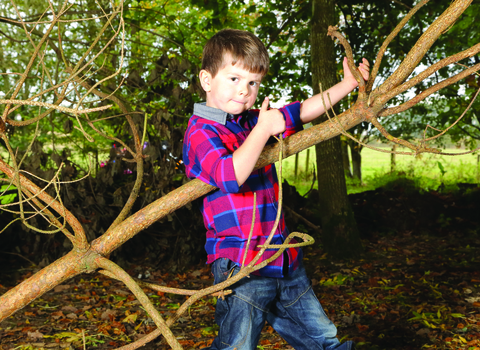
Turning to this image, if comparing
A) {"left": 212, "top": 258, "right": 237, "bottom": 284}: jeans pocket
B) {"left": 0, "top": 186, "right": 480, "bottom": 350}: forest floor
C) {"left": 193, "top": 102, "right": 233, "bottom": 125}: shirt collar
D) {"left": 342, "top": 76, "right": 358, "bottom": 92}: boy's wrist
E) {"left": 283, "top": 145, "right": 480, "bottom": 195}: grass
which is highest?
{"left": 342, "top": 76, "right": 358, "bottom": 92}: boy's wrist

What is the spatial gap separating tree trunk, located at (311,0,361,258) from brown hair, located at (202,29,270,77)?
2838mm

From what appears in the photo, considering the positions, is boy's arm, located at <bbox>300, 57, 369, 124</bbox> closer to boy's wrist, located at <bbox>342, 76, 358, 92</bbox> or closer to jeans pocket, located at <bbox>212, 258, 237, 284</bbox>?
boy's wrist, located at <bbox>342, 76, 358, 92</bbox>

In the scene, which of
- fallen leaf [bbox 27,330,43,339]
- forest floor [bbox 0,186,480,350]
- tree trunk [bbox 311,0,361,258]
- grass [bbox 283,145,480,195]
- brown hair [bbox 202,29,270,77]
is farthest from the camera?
grass [bbox 283,145,480,195]

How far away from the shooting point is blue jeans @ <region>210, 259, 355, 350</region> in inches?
63.1

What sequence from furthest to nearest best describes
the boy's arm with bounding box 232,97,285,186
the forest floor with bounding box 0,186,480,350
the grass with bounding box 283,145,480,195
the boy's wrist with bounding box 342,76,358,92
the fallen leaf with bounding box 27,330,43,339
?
the grass with bounding box 283,145,480,195, the fallen leaf with bounding box 27,330,43,339, the forest floor with bounding box 0,186,480,350, the boy's wrist with bounding box 342,76,358,92, the boy's arm with bounding box 232,97,285,186

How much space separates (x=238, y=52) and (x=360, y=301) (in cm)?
285

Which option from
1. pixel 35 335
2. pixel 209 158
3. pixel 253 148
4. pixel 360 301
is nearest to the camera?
pixel 253 148

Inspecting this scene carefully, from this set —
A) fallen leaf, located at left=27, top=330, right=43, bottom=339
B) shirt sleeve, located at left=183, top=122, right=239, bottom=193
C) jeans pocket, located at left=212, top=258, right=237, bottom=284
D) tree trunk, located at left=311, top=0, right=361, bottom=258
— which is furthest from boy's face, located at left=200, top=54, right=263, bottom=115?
tree trunk, located at left=311, top=0, right=361, bottom=258

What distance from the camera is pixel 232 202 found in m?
1.64

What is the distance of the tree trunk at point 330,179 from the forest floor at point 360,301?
203mm

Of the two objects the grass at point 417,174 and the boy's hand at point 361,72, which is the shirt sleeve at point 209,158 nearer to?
the boy's hand at point 361,72

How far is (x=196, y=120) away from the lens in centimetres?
166

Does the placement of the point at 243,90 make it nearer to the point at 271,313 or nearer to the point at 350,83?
the point at 350,83

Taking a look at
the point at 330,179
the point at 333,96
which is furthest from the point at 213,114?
the point at 330,179
